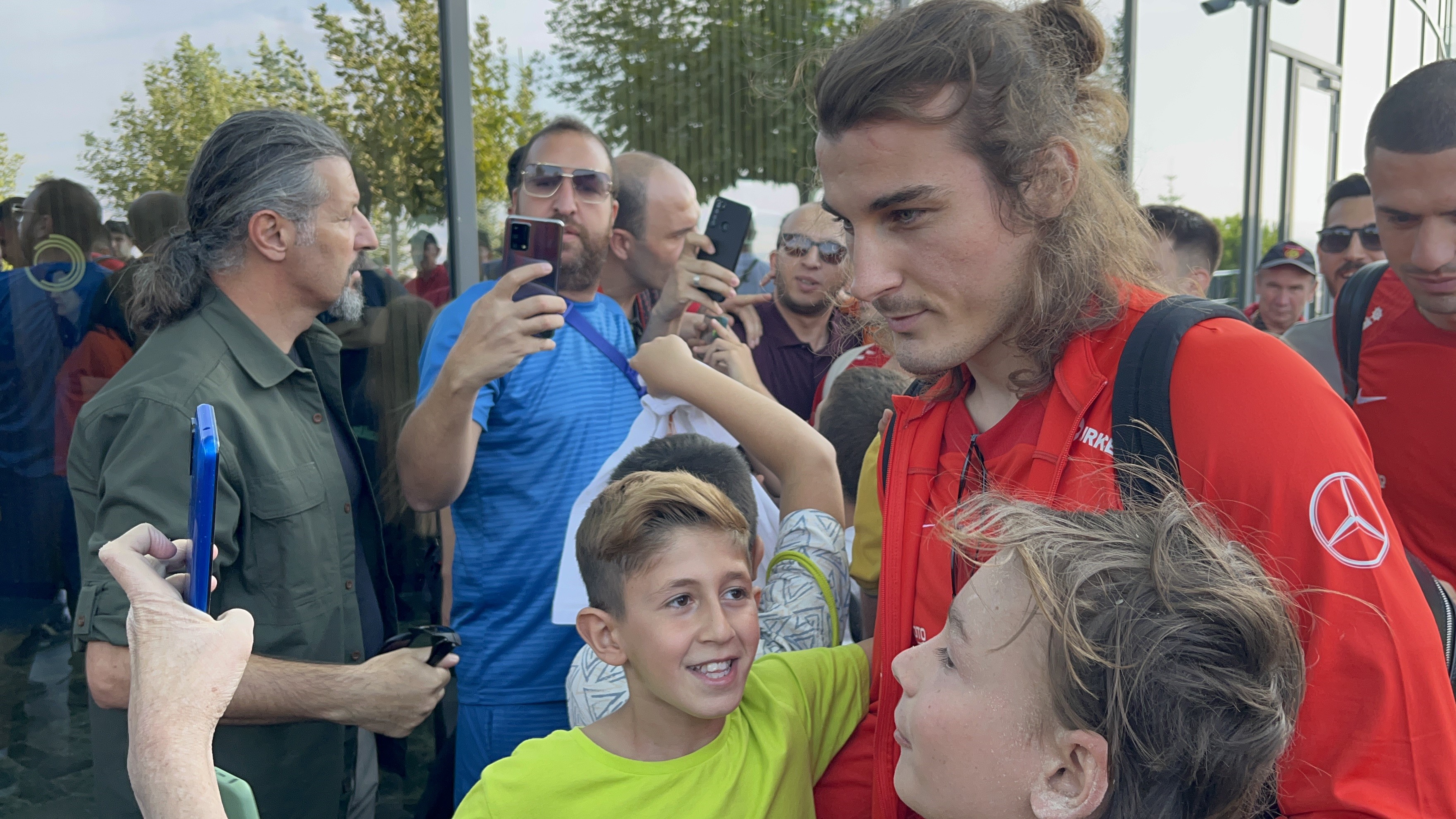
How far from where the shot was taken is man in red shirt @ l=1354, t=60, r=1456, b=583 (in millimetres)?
2322

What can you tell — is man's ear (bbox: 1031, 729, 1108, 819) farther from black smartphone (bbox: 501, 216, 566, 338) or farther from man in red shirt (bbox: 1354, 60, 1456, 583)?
man in red shirt (bbox: 1354, 60, 1456, 583)

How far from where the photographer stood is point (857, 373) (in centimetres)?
264

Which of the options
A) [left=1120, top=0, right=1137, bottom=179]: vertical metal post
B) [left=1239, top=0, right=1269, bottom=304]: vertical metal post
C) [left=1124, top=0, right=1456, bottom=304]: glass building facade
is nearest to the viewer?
[left=1120, top=0, right=1137, bottom=179]: vertical metal post

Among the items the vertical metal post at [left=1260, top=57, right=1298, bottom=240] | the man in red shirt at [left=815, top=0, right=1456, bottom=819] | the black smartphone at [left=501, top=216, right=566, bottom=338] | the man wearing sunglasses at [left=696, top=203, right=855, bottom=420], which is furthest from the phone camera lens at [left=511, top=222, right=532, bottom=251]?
the vertical metal post at [left=1260, top=57, right=1298, bottom=240]

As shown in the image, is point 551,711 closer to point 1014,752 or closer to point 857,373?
point 857,373

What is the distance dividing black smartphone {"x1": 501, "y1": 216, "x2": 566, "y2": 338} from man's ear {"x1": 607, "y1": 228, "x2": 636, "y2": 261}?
938mm

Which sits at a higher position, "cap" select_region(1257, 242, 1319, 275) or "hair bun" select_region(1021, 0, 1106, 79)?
"hair bun" select_region(1021, 0, 1106, 79)

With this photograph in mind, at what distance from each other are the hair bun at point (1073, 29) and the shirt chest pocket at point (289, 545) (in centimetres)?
168

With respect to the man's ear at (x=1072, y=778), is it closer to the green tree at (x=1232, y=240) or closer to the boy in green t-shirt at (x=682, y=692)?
the boy in green t-shirt at (x=682, y=692)

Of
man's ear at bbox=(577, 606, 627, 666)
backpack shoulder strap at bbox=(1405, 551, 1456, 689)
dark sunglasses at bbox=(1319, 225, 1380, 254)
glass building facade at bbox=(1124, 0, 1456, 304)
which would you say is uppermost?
glass building facade at bbox=(1124, 0, 1456, 304)

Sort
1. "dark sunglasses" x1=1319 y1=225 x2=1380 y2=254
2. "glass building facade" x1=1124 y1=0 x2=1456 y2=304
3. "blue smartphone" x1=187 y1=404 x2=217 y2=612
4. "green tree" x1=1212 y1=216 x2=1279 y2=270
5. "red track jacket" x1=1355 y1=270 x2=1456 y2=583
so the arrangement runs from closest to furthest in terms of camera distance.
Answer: "blue smartphone" x1=187 y1=404 x2=217 y2=612
"red track jacket" x1=1355 y1=270 x2=1456 y2=583
"dark sunglasses" x1=1319 y1=225 x2=1380 y2=254
"glass building facade" x1=1124 y1=0 x2=1456 y2=304
"green tree" x1=1212 y1=216 x2=1279 y2=270

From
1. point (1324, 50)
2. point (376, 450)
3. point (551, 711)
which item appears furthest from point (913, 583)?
point (1324, 50)

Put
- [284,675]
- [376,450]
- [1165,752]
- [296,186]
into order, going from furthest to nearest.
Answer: [376,450]
[296,186]
[284,675]
[1165,752]

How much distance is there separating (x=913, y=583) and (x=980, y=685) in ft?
1.15
